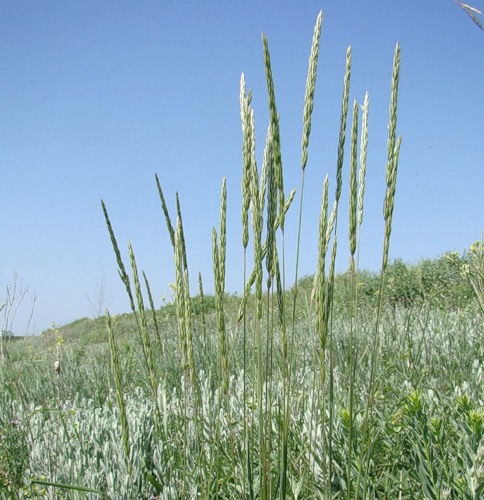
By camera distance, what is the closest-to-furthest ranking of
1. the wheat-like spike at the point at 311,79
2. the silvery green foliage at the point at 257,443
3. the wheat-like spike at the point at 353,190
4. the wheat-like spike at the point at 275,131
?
the wheat-like spike at the point at 275,131
the wheat-like spike at the point at 311,79
the wheat-like spike at the point at 353,190
the silvery green foliage at the point at 257,443

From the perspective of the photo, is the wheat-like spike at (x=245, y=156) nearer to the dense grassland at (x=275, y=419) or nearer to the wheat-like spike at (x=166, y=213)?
the dense grassland at (x=275, y=419)

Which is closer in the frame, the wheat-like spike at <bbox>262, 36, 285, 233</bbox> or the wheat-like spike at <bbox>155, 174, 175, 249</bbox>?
the wheat-like spike at <bbox>262, 36, 285, 233</bbox>

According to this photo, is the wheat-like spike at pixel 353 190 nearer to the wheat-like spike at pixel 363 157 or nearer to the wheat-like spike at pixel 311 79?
the wheat-like spike at pixel 363 157

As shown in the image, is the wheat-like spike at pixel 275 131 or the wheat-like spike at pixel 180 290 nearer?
the wheat-like spike at pixel 275 131

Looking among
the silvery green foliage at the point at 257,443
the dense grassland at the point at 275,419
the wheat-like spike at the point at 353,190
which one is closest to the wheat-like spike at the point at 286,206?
the dense grassland at the point at 275,419

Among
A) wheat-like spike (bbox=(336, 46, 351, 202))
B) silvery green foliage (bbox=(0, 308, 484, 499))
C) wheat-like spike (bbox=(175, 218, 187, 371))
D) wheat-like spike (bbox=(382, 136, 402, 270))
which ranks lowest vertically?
silvery green foliage (bbox=(0, 308, 484, 499))

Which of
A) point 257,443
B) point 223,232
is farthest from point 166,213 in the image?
point 257,443

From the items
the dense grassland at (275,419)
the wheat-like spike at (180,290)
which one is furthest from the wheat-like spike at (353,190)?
the wheat-like spike at (180,290)

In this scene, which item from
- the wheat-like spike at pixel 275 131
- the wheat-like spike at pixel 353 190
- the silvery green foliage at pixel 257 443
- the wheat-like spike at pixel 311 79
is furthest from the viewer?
the silvery green foliage at pixel 257 443

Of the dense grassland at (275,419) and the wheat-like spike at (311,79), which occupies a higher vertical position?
the wheat-like spike at (311,79)

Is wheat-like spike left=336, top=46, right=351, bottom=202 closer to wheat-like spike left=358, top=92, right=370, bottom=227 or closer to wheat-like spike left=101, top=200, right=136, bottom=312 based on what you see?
wheat-like spike left=358, top=92, right=370, bottom=227

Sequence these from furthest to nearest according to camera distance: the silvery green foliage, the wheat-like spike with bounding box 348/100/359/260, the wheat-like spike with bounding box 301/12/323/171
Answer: the silvery green foliage, the wheat-like spike with bounding box 348/100/359/260, the wheat-like spike with bounding box 301/12/323/171

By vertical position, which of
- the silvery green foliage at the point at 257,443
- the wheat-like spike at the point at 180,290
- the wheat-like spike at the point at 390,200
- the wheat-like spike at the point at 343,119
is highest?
the wheat-like spike at the point at 343,119

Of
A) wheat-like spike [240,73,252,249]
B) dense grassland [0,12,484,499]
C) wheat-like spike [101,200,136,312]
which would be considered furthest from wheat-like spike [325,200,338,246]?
wheat-like spike [101,200,136,312]
